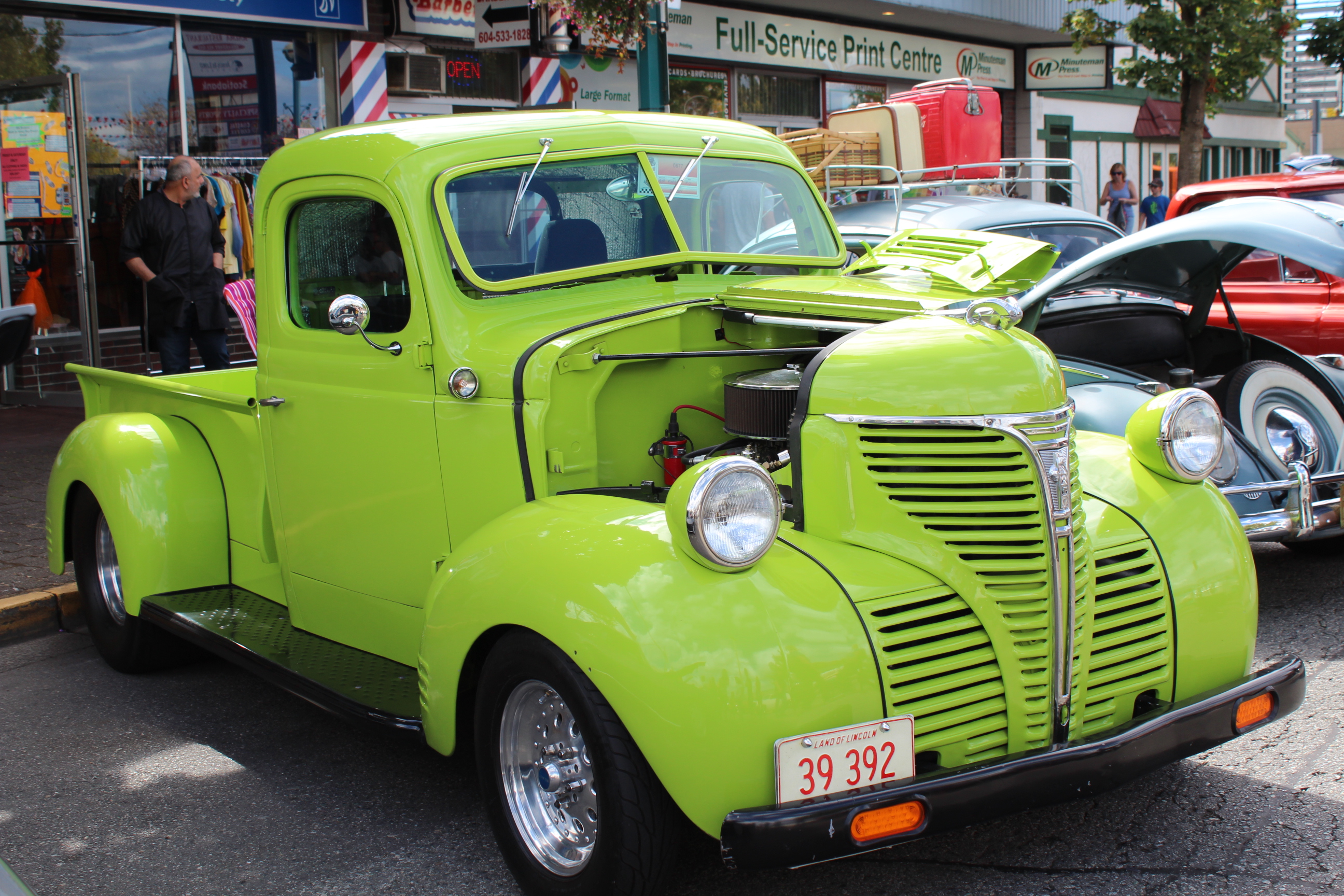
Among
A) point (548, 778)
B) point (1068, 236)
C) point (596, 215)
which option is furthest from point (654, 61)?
point (548, 778)

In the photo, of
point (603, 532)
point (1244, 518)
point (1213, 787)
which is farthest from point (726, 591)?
point (1244, 518)

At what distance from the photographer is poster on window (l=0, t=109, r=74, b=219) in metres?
9.71

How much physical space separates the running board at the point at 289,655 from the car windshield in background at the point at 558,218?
126cm

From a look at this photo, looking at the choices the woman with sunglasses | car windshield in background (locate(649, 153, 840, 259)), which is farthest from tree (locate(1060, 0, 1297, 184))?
car windshield in background (locate(649, 153, 840, 259))

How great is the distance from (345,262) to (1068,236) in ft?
21.3

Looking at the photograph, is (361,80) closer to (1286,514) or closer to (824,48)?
(824,48)

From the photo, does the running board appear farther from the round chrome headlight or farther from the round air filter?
the round chrome headlight

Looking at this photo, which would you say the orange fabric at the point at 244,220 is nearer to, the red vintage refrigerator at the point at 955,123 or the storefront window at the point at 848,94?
the red vintage refrigerator at the point at 955,123

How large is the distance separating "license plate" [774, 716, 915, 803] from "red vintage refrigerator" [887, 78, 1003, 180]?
864cm

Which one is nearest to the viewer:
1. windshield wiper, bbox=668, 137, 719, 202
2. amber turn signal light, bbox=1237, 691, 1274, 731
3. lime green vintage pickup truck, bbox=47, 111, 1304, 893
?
lime green vintage pickup truck, bbox=47, 111, 1304, 893

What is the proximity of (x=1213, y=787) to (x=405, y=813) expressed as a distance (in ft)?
7.78

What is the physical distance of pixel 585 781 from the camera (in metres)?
2.81

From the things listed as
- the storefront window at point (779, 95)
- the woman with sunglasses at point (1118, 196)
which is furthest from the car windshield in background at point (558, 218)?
the woman with sunglasses at point (1118, 196)

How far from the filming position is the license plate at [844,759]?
8.14 ft
